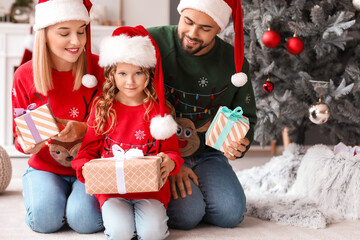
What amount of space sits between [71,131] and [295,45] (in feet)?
3.87

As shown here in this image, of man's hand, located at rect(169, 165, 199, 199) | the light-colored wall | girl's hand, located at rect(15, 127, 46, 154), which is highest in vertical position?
the light-colored wall

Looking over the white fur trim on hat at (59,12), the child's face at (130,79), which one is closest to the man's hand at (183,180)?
the child's face at (130,79)

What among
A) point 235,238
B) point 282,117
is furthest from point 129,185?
point 282,117

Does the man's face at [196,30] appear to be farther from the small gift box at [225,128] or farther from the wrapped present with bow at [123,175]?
the wrapped present with bow at [123,175]

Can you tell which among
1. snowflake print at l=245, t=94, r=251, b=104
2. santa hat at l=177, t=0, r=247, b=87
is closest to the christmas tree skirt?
snowflake print at l=245, t=94, r=251, b=104

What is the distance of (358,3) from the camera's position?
2.20 meters

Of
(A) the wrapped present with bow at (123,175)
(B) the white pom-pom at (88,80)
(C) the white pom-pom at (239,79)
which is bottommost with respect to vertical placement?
(A) the wrapped present with bow at (123,175)

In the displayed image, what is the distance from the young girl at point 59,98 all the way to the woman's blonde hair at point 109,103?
0.09 metres

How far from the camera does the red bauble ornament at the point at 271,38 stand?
85.6 inches

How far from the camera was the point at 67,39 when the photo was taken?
163cm

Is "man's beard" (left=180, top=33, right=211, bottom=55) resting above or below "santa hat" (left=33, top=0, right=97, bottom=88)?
below

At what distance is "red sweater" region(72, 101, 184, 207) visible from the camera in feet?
5.07

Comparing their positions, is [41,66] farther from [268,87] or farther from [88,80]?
[268,87]

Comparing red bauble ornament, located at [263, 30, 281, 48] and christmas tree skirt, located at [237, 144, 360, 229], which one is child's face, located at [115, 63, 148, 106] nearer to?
christmas tree skirt, located at [237, 144, 360, 229]
